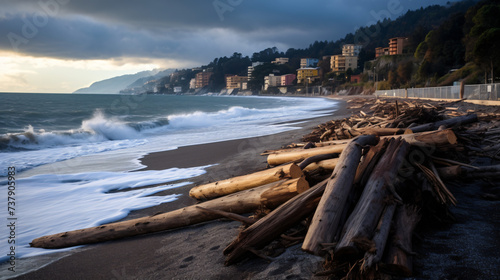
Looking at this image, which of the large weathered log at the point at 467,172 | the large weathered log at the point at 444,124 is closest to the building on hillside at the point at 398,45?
the large weathered log at the point at 444,124

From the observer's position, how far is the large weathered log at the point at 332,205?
269cm

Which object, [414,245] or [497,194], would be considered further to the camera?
[497,194]

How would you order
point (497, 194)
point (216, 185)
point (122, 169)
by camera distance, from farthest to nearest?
point (122, 169), point (216, 185), point (497, 194)

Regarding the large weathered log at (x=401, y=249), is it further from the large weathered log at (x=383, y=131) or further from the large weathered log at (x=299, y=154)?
the large weathered log at (x=383, y=131)

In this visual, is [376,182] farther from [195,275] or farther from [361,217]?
[195,275]

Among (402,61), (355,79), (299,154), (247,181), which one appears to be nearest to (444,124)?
(299,154)

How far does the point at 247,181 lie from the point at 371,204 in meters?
2.04

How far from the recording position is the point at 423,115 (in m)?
7.13

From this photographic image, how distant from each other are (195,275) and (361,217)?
5.07ft

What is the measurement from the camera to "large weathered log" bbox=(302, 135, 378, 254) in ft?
8.82

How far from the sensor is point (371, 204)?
295 centimetres

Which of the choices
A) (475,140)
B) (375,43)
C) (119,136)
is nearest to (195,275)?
(475,140)

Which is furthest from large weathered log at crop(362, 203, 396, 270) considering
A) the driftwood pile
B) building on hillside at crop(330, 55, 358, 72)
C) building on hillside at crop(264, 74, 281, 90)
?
building on hillside at crop(264, 74, 281, 90)

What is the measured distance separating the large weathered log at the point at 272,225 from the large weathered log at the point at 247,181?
0.69m
